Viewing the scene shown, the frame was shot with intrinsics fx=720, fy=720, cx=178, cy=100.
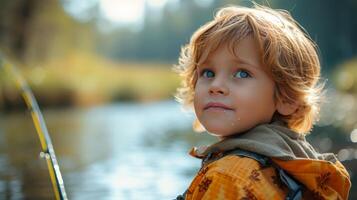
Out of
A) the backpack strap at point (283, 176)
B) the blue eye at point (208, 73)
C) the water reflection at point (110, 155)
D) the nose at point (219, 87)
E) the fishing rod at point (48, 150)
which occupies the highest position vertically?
the water reflection at point (110, 155)

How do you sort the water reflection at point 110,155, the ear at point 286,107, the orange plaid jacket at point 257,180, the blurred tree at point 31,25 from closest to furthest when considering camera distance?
the orange plaid jacket at point 257,180, the ear at point 286,107, the water reflection at point 110,155, the blurred tree at point 31,25

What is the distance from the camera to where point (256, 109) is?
189cm

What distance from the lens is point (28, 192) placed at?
6270mm

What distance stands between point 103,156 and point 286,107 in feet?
23.8

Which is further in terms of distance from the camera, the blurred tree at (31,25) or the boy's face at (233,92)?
the blurred tree at (31,25)

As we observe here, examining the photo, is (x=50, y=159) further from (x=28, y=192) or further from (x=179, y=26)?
(x=179, y=26)

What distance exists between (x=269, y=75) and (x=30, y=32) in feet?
72.8

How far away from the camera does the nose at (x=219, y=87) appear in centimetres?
184

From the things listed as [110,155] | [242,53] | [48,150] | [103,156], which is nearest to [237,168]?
[242,53]

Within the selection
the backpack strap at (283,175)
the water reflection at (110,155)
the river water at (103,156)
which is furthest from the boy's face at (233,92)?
the water reflection at (110,155)

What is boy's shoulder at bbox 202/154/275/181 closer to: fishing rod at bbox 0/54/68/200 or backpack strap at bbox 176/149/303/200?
backpack strap at bbox 176/149/303/200


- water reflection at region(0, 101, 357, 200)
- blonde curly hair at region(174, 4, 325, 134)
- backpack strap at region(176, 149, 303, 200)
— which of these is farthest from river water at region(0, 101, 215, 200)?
backpack strap at region(176, 149, 303, 200)

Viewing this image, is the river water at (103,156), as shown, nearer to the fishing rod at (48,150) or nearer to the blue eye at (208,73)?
the fishing rod at (48,150)

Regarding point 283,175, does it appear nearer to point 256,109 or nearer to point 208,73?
point 256,109
